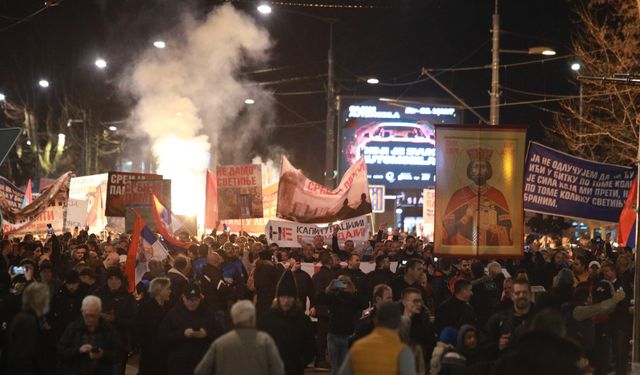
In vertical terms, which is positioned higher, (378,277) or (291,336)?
(378,277)

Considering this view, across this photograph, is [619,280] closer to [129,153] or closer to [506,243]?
[506,243]

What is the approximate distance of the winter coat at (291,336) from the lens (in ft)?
28.7

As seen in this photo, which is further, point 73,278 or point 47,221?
point 47,221

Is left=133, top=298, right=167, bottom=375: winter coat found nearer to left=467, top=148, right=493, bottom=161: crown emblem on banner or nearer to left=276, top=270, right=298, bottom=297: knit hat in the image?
left=276, top=270, right=298, bottom=297: knit hat

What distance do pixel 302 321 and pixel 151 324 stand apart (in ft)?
6.03

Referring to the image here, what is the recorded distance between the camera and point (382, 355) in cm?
669

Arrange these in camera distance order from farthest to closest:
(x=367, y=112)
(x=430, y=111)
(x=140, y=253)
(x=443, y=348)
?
(x=430, y=111), (x=367, y=112), (x=140, y=253), (x=443, y=348)

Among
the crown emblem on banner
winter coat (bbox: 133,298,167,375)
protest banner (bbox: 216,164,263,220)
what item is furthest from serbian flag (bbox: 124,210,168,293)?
protest banner (bbox: 216,164,263,220)

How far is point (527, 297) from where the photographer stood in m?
8.87

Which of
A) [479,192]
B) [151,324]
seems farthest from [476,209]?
[151,324]

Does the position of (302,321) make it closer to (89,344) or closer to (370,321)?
(370,321)

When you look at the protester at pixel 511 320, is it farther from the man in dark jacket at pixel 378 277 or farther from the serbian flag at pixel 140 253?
the serbian flag at pixel 140 253

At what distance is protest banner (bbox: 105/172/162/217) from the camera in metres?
22.3

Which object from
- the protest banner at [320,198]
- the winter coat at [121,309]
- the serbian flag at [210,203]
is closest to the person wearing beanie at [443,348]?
the winter coat at [121,309]
